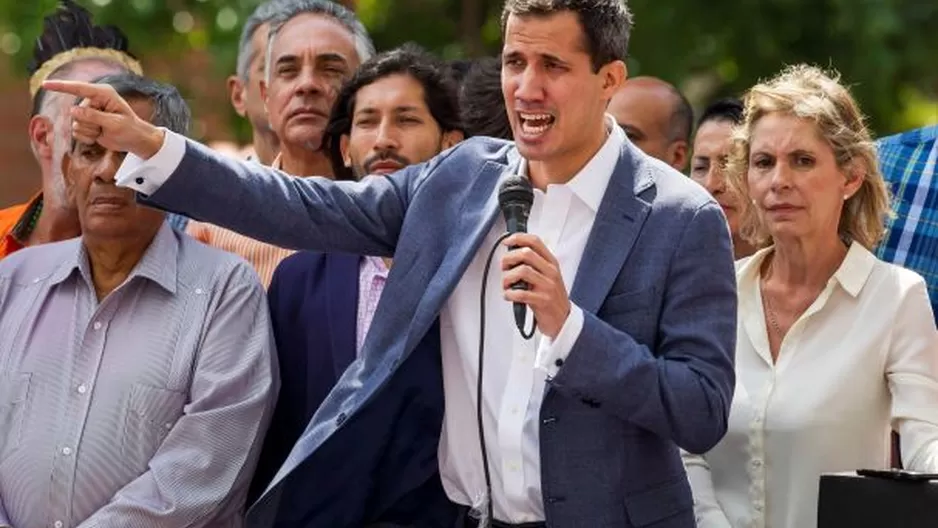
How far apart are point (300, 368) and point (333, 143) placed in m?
1.08

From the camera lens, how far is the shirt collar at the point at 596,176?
209 inches

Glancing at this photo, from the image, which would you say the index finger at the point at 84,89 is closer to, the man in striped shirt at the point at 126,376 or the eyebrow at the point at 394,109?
the man in striped shirt at the point at 126,376

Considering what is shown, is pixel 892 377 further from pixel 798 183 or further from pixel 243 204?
pixel 243 204

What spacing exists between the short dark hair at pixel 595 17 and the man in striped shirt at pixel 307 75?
1.91 metres

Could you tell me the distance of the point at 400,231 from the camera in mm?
5473

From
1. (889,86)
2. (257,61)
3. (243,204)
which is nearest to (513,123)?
(243,204)

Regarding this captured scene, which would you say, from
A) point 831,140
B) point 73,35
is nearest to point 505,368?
point 831,140

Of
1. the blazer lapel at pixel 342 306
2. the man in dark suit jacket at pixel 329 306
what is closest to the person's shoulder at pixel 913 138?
the man in dark suit jacket at pixel 329 306

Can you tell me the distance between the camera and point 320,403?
6016mm

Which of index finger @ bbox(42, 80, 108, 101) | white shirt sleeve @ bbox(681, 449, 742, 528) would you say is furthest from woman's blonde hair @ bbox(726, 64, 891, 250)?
index finger @ bbox(42, 80, 108, 101)

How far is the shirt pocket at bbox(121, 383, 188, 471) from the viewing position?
5750 millimetres

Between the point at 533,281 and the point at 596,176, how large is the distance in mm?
665

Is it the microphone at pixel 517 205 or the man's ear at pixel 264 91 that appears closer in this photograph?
the microphone at pixel 517 205

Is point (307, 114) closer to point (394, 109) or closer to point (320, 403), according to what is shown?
point (394, 109)
